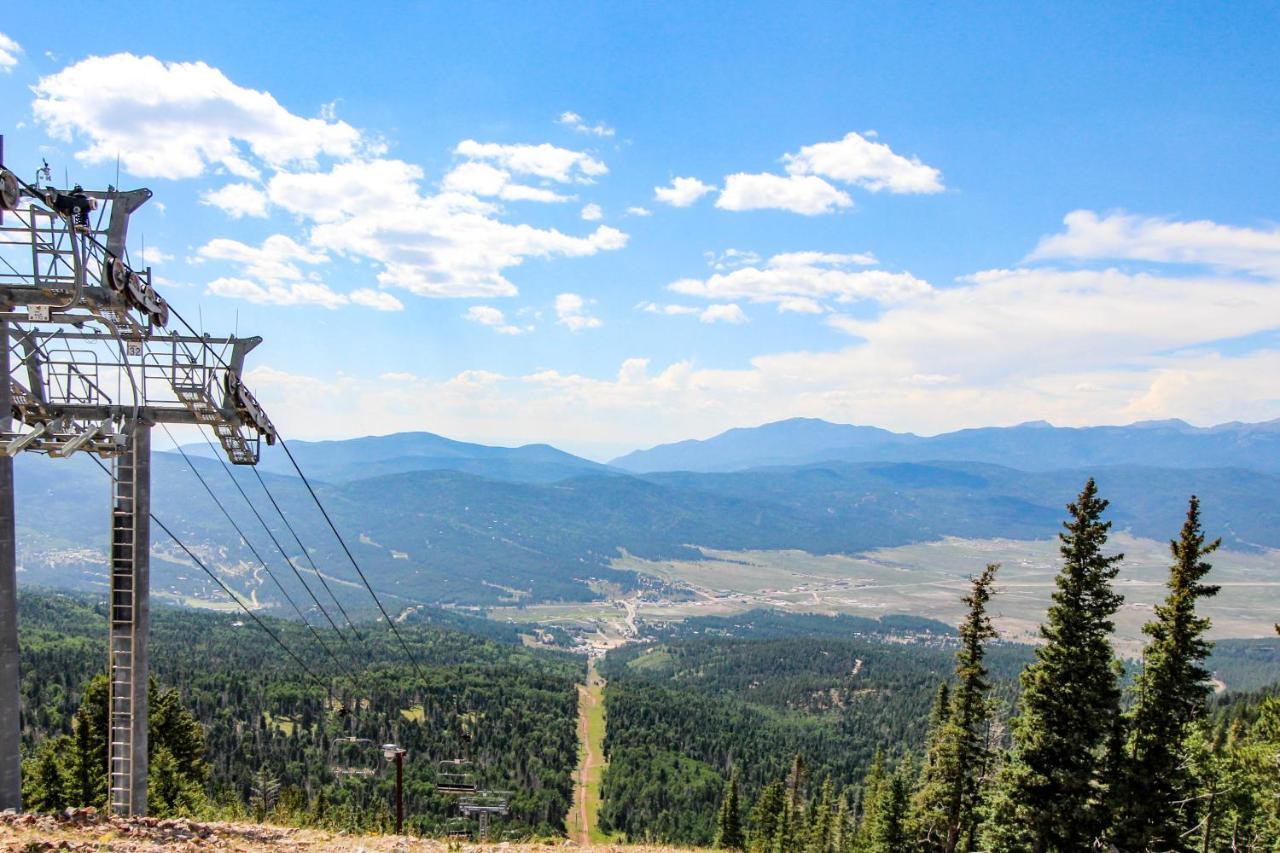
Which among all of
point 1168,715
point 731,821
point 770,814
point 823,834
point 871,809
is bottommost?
point 770,814

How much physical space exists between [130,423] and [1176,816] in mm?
30105

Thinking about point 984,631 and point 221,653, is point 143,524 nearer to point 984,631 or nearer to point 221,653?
point 984,631

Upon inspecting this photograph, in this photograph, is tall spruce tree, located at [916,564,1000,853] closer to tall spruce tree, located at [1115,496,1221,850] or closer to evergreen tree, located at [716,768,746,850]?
tall spruce tree, located at [1115,496,1221,850]

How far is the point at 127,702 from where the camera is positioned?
50.9 feet

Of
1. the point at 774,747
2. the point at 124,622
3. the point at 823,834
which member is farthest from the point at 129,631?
the point at 774,747

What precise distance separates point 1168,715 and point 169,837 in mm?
25764

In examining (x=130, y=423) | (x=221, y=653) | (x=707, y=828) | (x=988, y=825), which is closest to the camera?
(x=130, y=423)

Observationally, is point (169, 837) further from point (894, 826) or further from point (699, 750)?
point (699, 750)

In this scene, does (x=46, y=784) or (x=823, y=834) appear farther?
(x=823, y=834)

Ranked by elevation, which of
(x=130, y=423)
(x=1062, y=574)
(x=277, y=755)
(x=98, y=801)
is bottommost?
(x=277, y=755)

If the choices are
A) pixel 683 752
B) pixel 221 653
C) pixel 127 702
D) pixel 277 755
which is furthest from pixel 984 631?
pixel 221 653

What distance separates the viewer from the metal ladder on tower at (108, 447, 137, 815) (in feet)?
50.5

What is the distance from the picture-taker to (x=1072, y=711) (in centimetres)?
2181

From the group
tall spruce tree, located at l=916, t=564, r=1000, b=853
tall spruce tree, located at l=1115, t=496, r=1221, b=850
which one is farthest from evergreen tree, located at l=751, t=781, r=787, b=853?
tall spruce tree, located at l=1115, t=496, r=1221, b=850
